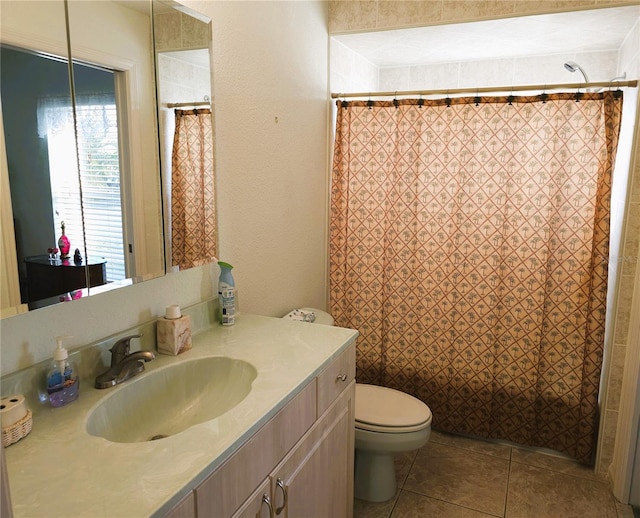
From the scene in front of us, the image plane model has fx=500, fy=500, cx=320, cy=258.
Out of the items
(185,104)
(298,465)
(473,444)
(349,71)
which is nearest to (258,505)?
(298,465)

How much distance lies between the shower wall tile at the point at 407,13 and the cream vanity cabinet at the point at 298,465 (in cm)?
166

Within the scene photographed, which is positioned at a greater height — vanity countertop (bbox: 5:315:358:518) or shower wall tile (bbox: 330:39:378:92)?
shower wall tile (bbox: 330:39:378:92)

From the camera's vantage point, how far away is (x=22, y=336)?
1.20m

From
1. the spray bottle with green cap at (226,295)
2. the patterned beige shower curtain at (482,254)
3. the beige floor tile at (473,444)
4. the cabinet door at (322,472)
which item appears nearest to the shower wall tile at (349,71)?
the patterned beige shower curtain at (482,254)

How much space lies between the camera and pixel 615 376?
235 cm

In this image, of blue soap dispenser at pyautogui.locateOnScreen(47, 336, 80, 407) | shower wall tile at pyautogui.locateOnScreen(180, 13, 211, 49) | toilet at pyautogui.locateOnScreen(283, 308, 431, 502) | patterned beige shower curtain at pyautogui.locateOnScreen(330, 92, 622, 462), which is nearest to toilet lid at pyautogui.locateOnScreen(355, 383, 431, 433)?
toilet at pyautogui.locateOnScreen(283, 308, 431, 502)

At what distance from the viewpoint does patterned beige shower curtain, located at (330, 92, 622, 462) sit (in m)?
2.38

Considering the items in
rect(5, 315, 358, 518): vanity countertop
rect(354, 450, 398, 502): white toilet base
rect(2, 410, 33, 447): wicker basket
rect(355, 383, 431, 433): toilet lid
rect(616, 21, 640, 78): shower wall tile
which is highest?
rect(616, 21, 640, 78): shower wall tile

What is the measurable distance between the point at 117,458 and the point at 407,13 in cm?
232

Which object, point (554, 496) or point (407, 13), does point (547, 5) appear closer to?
point (407, 13)

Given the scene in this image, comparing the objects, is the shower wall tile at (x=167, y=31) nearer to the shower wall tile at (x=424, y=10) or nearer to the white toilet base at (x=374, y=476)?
the shower wall tile at (x=424, y=10)

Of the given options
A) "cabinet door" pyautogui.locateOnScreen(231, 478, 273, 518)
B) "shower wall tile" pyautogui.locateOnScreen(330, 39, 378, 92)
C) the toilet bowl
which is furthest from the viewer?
"shower wall tile" pyautogui.locateOnScreen(330, 39, 378, 92)

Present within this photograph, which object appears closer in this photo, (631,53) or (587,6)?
(587,6)

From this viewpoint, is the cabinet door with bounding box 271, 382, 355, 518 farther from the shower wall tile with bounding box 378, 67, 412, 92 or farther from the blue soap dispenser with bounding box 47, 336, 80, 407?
the shower wall tile with bounding box 378, 67, 412, 92
